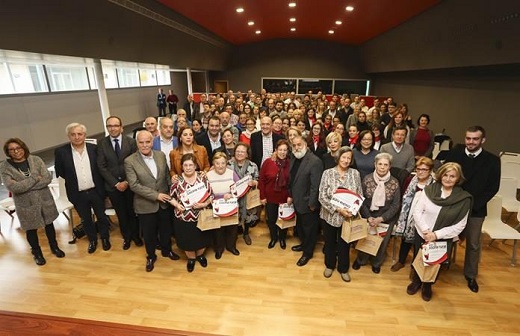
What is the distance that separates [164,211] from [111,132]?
1.14 meters

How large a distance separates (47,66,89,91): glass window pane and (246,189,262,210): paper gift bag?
7.94 meters

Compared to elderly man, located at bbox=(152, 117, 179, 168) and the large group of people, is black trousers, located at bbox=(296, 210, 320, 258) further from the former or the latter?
elderly man, located at bbox=(152, 117, 179, 168)

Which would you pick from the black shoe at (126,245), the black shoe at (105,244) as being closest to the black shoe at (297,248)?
the black shoe at (126,245)

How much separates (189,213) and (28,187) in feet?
5.62

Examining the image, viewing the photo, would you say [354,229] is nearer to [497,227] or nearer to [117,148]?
[497,227]

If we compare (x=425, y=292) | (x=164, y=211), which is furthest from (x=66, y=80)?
(x=425, y=292)

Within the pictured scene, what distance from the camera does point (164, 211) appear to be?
3105 millimetres

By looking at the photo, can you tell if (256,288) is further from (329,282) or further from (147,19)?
(147,19)

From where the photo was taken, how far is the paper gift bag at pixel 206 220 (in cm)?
290

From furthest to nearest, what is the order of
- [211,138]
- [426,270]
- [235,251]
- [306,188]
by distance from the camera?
[211,138] → [235,251] → [306,188] → [426,270]

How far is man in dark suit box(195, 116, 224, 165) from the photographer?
358 cm

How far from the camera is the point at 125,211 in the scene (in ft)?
11.2

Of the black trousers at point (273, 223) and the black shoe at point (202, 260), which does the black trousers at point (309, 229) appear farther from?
the black shoe at point (202, 260)

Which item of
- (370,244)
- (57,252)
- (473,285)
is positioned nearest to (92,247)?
(57,252)
